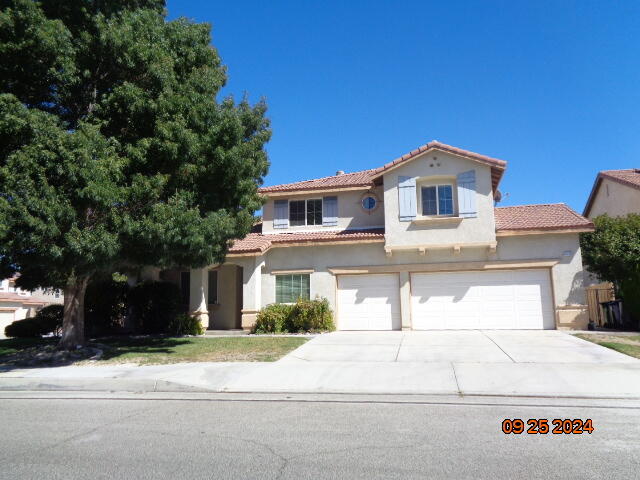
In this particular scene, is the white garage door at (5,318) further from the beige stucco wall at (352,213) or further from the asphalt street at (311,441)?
the asphalt street at (311,441)

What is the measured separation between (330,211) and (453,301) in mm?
5862

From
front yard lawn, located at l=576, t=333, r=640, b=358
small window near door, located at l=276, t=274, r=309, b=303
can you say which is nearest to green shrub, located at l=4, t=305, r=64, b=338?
small window near door, located at l=276, t=274, r=309, b=303

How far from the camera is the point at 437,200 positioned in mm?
17516

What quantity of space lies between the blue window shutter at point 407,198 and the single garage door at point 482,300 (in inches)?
83.8

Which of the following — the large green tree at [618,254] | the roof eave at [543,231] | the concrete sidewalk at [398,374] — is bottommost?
the concrete sidewalk at [398,374]

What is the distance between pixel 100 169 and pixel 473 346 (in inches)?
373

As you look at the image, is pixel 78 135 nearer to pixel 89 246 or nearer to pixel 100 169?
pixel 100 169

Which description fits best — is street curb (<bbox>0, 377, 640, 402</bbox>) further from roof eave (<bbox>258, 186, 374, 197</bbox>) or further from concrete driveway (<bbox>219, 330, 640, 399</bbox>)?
roof eave (<bbox>258, 186, 374, 197</bbox>)

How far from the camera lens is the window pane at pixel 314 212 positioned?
64.6ft

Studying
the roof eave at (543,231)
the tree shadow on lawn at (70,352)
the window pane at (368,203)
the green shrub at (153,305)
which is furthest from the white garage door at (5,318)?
the roof eave at (543,231)

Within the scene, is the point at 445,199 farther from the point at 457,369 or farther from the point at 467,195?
the point at 457,369

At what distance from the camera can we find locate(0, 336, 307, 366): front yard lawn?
37.6ft

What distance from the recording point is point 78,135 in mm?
9703

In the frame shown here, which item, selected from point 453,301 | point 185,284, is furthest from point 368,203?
point 185,284
